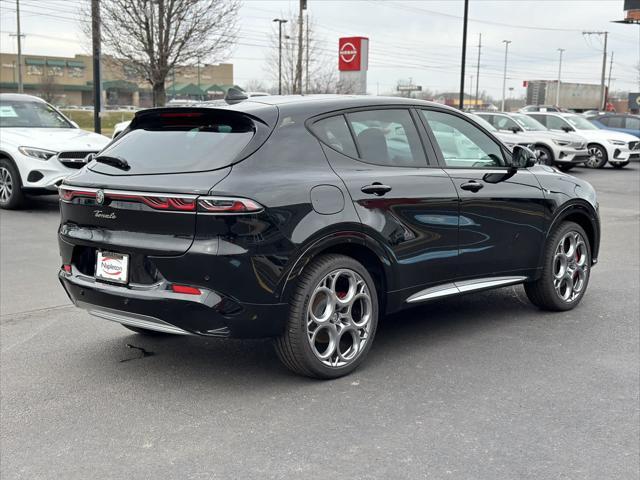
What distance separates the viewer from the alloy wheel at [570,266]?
20.7 feet

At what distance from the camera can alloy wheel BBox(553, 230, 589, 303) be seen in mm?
6312

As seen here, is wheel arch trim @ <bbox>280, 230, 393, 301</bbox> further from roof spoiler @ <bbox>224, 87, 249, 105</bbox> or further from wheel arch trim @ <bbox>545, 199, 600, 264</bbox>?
wheel arch trim @ <bbox>545, 199, 600, 264</bbox>

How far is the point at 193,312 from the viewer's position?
4203mm

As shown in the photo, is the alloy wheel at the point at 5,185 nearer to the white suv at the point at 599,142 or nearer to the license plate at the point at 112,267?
the license plate at the point at 112,267

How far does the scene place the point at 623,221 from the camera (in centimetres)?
1254

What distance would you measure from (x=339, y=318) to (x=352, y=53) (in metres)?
27.9

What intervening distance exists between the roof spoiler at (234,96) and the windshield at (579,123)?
2140 centimetres

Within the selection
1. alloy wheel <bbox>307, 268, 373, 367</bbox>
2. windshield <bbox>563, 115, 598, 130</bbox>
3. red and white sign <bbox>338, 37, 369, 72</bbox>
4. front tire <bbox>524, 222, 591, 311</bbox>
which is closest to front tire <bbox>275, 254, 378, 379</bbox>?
alloy wheel <bbox>307, 268, 373, 367</bbox>

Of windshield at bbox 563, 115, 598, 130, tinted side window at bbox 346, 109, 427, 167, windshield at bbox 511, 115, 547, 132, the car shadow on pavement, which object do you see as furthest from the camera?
windshield at bbox 563, 115, 598, 130

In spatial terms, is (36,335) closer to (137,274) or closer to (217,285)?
(137,274)

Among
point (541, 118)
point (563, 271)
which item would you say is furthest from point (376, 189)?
point (541, 118)

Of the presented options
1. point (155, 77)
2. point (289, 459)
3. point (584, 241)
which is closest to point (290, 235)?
point (289, 459)

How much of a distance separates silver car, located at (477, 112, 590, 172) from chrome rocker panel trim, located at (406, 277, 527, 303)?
1666 centimetres

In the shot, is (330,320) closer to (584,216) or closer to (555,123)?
(584,216)
